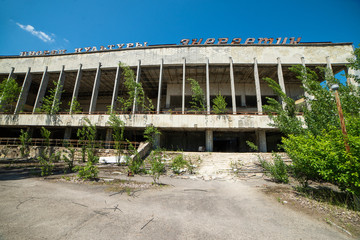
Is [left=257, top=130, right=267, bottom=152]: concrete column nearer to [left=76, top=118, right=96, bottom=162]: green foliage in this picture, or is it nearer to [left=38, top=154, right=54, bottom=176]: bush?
[left=76, top=118, right=96, bottom=162]: green foliage

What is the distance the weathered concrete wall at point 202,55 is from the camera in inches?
835

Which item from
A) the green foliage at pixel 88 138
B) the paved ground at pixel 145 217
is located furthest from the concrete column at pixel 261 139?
the green foliage at pixel 88 138

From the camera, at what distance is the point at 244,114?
18.3 meters

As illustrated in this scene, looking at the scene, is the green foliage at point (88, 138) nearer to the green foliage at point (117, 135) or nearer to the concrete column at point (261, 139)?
the green foliage at point (117, 135)

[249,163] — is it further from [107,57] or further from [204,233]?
[107,57]

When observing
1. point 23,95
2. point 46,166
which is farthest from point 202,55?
point 23,95

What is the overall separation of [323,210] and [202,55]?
22408 millimetres

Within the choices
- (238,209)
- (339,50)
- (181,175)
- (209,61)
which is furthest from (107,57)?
(339,50)

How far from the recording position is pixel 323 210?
4.57 m

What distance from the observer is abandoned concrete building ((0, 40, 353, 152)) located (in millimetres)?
19047

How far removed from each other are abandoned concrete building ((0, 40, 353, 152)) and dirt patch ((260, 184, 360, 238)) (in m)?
12.7

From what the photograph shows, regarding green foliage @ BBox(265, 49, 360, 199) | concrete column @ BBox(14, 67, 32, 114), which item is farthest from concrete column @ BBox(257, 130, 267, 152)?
concrete column @ BBox(14, 67, 32, 114)

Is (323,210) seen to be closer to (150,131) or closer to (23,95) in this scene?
(150,131)

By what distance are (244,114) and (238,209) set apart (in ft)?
51.3
